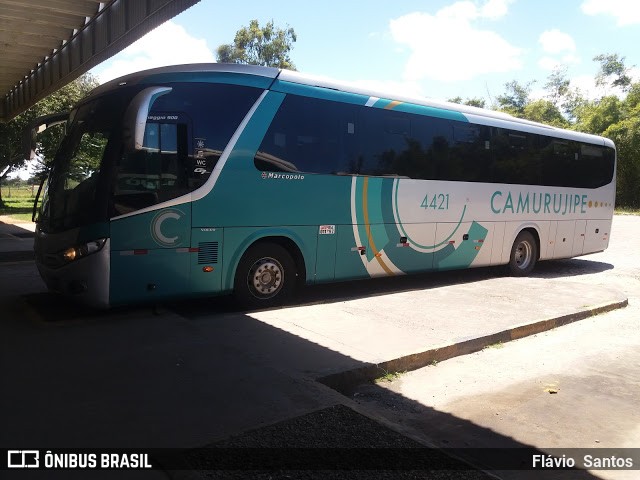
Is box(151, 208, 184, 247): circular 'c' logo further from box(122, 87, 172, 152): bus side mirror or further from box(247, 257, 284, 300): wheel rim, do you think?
box(247, 257, 284, 300): wheel rim

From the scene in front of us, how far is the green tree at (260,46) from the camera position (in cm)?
5009

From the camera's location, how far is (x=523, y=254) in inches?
477

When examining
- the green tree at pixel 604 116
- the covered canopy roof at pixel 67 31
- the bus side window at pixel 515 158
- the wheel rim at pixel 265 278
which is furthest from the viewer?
the green tree at pixel 604 116

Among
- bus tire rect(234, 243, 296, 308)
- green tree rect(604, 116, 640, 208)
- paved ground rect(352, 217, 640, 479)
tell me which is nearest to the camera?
paved ground rect(352, 217, 640, 479)

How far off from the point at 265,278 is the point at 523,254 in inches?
283

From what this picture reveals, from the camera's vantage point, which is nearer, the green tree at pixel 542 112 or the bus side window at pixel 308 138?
the bus side window at pixel 308 138

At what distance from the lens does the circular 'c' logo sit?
643 cm

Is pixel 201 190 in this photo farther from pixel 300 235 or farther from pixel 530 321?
pixel 530 321

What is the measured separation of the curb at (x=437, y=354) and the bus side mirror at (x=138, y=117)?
10.8ft

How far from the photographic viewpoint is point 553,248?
12.6 metres

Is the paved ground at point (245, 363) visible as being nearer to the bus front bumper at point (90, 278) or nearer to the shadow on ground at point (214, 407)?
the shadow on ground at point (214, 407)

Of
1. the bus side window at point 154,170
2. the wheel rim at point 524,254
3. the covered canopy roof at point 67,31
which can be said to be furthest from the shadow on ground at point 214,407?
the wheel rim at point 524,254

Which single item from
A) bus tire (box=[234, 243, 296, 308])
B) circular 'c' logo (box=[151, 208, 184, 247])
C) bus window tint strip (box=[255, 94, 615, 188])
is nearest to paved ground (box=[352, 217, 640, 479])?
bus tire (box=[234, 243, 296, 308])

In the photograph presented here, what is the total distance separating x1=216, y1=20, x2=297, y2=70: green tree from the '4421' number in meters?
43.2
